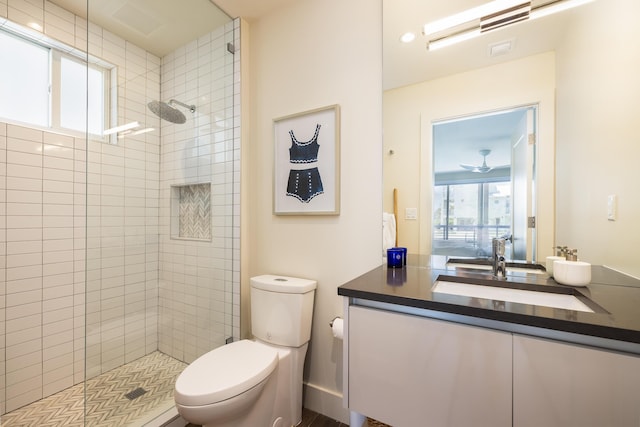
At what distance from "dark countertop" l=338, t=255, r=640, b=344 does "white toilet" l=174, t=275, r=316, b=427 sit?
0.59 metres

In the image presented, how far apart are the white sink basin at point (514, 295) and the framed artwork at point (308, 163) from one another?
693mm

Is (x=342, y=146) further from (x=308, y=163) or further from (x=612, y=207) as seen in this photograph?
(x=612, y=207)

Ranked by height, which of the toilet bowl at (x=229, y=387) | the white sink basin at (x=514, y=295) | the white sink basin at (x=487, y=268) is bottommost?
the toilet bowl at (x=229, y=387)

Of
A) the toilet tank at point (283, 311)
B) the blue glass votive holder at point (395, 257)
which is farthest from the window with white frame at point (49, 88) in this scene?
the blue glass votive holder at point (395, 257)

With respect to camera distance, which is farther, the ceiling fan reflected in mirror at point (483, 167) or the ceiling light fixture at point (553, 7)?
the ceiling fan reflected in mirror at point (483, 167)

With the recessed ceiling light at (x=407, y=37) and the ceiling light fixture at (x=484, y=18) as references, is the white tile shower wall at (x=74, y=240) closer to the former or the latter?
the recessed ceiling light at (x=407, y=37)

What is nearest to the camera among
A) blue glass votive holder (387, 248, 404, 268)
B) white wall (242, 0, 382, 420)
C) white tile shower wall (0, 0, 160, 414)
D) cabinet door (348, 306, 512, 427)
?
cabinet door (348, 306, 512, 427)

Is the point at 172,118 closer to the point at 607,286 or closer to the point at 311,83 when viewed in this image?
the point at 311,83

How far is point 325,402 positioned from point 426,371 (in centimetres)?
101

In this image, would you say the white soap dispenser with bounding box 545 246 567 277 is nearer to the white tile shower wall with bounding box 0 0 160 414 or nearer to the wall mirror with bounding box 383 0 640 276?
the wall mirror with bounding box 383 0 640 276

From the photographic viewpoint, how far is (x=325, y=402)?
1594 millimetres

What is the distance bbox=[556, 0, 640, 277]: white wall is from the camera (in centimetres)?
95

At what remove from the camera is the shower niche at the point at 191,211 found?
6.57 ft

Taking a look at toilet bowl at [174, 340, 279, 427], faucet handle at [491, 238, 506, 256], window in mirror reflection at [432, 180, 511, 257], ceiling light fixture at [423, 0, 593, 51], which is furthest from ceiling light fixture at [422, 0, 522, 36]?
toilet bowl at [174, 340, 279, 427]
